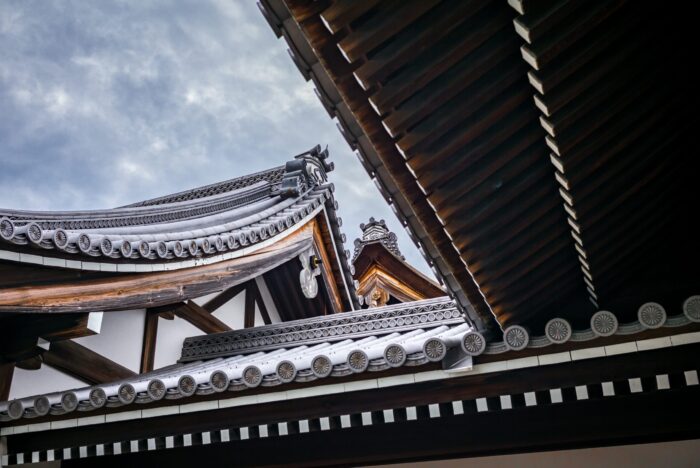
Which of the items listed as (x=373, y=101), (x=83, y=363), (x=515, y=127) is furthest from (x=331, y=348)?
(x=373, y=101)

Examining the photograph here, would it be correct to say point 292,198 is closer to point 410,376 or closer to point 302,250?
point 302,250

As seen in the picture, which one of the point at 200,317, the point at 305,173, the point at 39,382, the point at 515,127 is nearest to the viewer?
the point at 515,127

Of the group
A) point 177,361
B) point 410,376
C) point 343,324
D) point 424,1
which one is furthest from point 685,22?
point 177,361

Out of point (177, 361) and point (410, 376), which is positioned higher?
point (177, 361)

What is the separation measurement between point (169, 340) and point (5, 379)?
2.08 m

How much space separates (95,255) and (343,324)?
284 cm

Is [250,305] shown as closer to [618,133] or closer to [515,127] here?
[515,127]

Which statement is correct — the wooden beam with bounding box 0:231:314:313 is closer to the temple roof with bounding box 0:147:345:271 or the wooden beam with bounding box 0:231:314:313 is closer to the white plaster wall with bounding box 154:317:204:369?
the temple roof with bounding box 0:147:345:271

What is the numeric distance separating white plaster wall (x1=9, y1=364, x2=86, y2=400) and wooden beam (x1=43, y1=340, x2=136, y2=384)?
5 cm

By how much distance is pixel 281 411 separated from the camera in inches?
185

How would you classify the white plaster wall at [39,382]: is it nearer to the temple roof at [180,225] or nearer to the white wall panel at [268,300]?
the temple roof at [180,225]

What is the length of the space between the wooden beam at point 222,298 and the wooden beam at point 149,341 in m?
0.97

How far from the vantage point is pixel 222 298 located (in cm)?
838

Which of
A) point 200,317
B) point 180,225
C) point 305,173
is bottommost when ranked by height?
point 200,317
